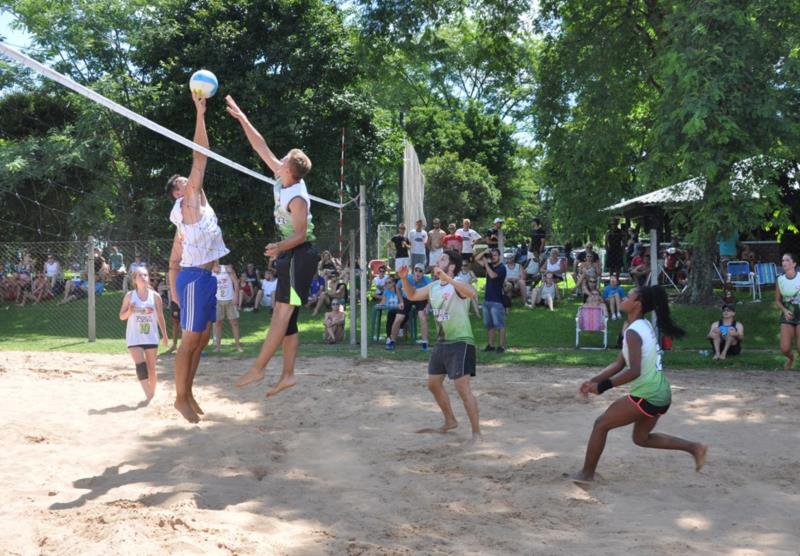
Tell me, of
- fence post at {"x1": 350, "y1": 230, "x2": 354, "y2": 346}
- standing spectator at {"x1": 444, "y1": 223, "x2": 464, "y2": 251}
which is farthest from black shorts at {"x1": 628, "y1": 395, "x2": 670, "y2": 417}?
standing spectator at {"x1": 444, "y1": 223, "x2": 464, "y2": 251}

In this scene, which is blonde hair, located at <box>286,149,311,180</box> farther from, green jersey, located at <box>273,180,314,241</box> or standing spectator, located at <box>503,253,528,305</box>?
standing spectator, located at <box>503,253,528,305</box>

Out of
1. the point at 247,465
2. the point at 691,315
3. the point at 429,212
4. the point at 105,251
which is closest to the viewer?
the point at 247,465

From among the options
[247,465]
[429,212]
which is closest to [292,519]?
[247,465]

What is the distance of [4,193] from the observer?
768 inches

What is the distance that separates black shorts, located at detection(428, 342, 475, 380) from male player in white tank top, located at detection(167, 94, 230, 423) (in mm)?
2430

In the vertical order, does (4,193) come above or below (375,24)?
below

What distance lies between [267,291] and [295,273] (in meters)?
12.0

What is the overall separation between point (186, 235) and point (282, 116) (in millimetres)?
13738

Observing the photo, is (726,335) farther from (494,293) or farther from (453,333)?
(453,333)

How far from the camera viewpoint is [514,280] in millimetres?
18391

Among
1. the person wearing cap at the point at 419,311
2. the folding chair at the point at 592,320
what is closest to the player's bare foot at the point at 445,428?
the person wearing cap at the point at 419,311

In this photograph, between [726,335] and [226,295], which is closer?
[726,335]

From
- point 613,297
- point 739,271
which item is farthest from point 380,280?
point 739,271

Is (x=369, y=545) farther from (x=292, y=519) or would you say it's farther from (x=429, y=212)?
(x=429, y=212)
